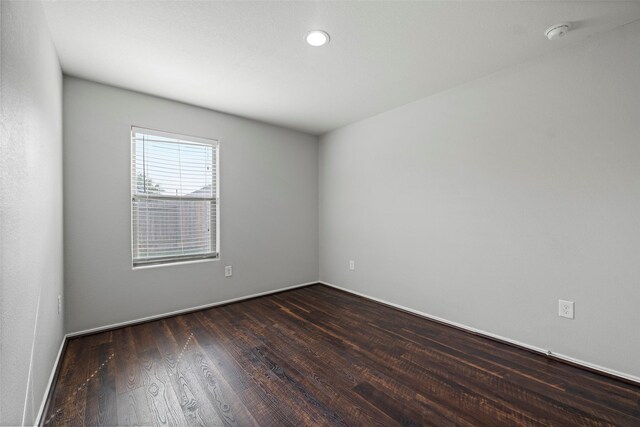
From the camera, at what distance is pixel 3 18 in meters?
1.04

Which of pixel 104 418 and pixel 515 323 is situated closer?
pixel 104 418

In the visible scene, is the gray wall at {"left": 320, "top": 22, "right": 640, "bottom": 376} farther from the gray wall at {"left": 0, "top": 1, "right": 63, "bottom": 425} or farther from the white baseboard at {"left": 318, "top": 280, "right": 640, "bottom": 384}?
the gray wall at {"left": 0, "top": 1, "right": 63, "bottom": 425}

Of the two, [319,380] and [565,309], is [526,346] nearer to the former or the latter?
[565,309]

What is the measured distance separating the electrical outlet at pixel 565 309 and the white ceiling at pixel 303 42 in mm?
1981

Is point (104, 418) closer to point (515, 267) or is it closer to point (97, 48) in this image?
point (97, 48)

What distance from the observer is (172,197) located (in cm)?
309

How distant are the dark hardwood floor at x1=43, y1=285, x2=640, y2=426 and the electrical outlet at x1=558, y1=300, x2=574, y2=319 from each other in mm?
368

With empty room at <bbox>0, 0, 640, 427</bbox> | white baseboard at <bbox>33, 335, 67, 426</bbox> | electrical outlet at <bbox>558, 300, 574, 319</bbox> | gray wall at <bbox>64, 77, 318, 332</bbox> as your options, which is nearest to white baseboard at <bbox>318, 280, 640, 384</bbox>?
empty room at <bbox>0, 0, 640, 427</bbox>

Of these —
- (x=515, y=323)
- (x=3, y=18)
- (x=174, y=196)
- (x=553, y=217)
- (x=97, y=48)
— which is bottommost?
(x=515, y=323)

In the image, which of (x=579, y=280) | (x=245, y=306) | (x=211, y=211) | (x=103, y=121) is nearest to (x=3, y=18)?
(x=103, y=121)

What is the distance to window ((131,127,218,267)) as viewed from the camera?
2.89m

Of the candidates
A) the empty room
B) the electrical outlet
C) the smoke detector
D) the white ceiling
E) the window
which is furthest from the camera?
the window

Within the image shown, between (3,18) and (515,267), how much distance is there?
134 inches

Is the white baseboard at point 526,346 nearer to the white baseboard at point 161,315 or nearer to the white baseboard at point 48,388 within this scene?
the white baseboard at point 161,315
